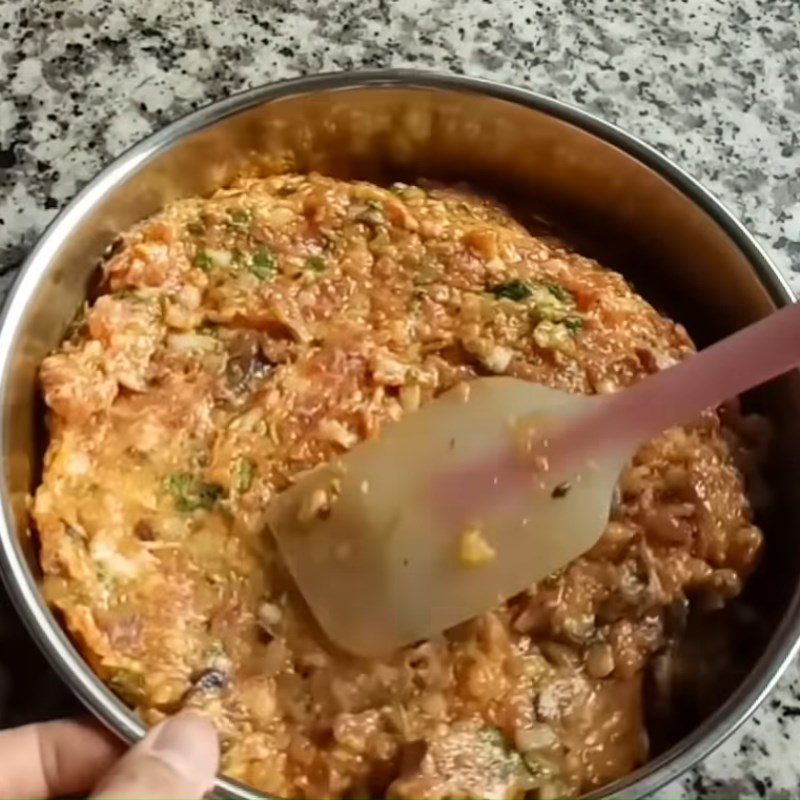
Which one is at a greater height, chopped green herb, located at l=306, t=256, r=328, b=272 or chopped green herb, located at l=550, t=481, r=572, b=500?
chopped green herb, located at l=306, t=256, r=328, b=272

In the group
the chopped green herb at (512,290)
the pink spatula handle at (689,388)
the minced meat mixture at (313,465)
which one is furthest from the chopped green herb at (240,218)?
the pink spatula handle at (689,388)

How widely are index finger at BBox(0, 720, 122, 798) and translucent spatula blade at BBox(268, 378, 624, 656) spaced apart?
0.16 meters

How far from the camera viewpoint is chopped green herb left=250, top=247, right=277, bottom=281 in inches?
39.3

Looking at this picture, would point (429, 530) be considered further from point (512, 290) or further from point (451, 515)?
point (512, 290)

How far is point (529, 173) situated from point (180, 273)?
1.06ft

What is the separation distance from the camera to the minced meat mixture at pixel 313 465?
2.83 feet

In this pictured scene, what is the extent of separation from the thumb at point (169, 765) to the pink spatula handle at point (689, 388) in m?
0.29

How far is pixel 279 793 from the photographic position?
33.3 inches

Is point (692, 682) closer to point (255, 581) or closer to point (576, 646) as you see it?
point (576, 646)

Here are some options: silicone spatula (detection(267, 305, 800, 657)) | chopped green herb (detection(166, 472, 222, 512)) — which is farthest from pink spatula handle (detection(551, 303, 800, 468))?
chopped green herb (detection(166, 472, 222, 512))

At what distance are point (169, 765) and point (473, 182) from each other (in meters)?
0.59

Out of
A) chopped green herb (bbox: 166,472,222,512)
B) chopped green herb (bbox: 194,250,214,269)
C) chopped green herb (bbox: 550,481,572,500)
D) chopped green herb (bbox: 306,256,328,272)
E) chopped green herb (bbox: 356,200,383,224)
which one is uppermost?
chopped green herb (bbox: 356,200,383,224)

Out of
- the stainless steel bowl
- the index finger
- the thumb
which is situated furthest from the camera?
the stainless steel bowl

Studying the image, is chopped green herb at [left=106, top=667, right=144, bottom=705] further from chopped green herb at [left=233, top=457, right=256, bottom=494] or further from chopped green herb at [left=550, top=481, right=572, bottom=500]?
chopped green herb at [left=550, top=481, right=572, bottom=500]
